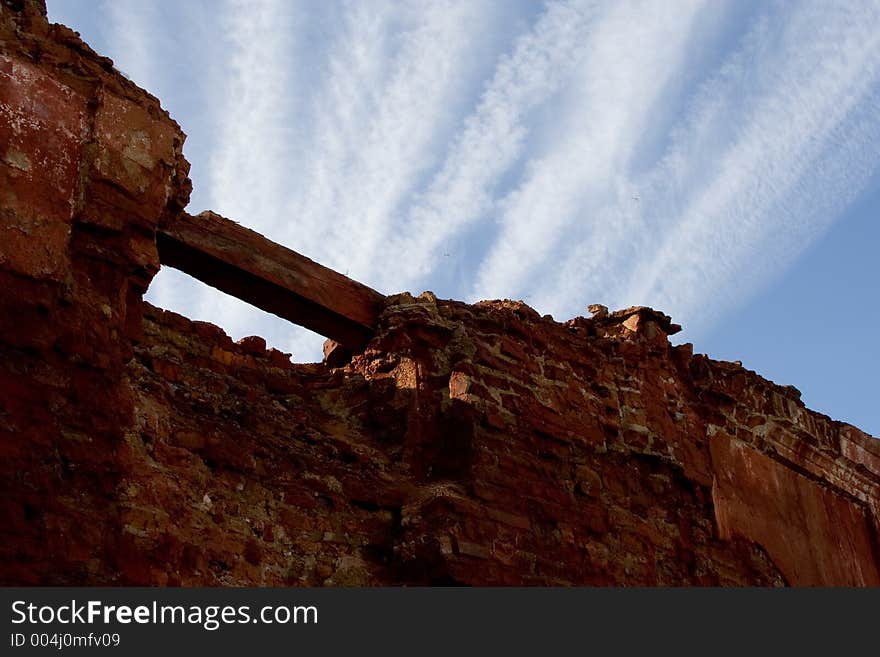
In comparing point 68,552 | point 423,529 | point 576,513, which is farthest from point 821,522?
point 68,552

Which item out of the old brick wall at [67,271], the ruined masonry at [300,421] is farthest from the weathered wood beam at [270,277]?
the old brick wall at [67,271]

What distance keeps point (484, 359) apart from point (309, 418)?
1.07 metres

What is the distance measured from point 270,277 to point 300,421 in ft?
2.52

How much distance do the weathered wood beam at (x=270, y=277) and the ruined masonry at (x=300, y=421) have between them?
14 millimetres

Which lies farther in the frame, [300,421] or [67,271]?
[300,421]

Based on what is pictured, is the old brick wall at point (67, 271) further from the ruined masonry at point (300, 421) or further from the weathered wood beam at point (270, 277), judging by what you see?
the weathered wood beam at point (270, 277)

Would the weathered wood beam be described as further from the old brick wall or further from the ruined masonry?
the old brick wall

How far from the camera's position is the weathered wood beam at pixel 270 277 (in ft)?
19.7

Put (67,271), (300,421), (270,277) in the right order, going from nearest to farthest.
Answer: (67,271) < (300,421) < (270,277)

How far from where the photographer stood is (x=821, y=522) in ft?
26.9

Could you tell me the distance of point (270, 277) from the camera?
247 inches

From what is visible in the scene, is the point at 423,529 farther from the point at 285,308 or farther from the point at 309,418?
the point at 285,308

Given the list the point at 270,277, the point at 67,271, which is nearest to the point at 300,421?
the point at 270,277

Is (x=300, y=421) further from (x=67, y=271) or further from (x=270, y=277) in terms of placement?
(x=67, y=271)
